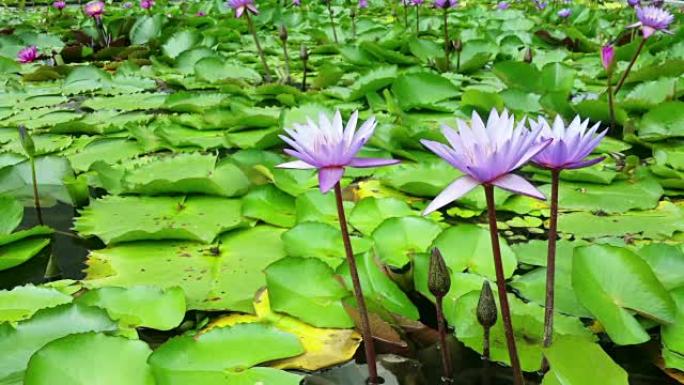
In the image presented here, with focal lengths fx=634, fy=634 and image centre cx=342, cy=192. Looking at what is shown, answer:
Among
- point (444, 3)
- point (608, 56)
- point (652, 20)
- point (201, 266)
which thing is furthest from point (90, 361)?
point (444, 3)

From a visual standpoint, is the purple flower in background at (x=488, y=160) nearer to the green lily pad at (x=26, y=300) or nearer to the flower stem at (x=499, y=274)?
the flower stem at (x=499, y=274)

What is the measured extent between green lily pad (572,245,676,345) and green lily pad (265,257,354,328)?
389 mm

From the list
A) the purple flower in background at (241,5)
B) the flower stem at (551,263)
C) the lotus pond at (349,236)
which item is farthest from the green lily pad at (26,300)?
the purple flower in background at (241,5)

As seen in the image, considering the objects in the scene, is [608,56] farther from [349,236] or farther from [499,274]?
[499,274]

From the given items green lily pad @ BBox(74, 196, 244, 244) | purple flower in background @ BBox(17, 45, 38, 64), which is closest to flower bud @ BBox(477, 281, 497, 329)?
green lily pad @ BBox(74, 196, 244, 244)

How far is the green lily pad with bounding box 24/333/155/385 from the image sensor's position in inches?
32.0

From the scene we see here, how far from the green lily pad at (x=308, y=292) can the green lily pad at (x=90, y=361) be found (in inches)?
10.3

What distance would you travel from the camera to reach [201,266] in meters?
1.28

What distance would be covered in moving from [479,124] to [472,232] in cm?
48

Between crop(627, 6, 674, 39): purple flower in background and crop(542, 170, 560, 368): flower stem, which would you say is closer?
crop(542, 170, 560, 368): flower stem

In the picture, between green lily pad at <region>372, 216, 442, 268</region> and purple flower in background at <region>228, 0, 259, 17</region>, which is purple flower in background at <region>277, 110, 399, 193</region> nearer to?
green lily pad at <region>372, 216, 442, 268</region>

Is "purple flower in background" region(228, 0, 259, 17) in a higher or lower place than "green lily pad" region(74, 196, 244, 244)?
higher

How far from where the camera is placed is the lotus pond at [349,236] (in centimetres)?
86

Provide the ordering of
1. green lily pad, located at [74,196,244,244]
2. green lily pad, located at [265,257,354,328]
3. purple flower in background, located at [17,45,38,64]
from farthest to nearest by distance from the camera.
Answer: purple flower in background, located at [17,45,38,64] < green lily pad, located at [74,196,244,244] < green lily pad, located at [265,257,354,328]
